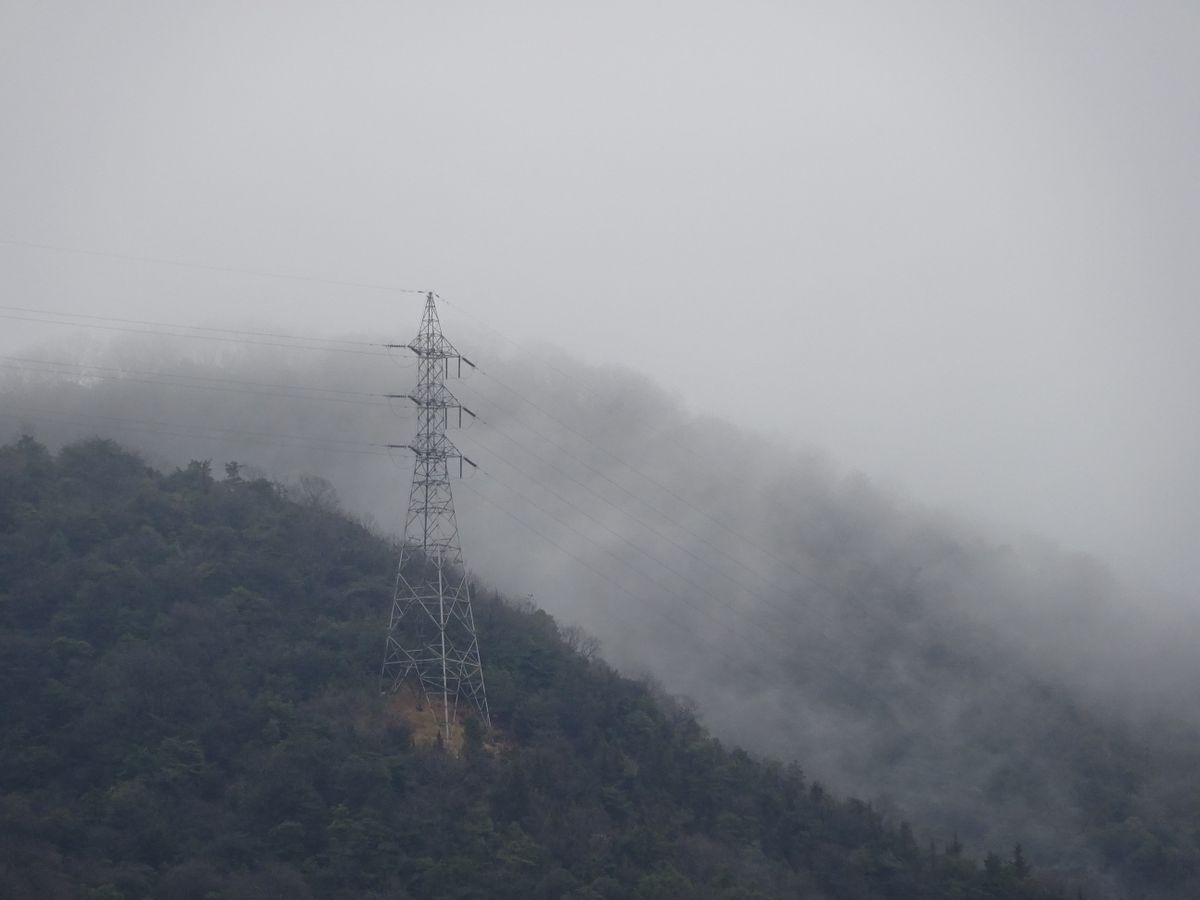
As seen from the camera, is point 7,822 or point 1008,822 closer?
point 7,822

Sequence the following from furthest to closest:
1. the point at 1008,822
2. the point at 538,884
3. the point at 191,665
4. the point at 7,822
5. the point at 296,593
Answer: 1. the point at 1008,822
2. the point at 296,593
3. the point at 191,665
4. the point at 538,884
5. the point at 7,822

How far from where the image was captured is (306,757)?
52.3 metres

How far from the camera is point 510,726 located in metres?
59.6

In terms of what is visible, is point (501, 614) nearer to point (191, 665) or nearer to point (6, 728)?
point (191, 665)

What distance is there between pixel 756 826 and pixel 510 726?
448 inches

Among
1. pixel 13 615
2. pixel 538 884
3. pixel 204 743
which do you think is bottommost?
pixel 538 884

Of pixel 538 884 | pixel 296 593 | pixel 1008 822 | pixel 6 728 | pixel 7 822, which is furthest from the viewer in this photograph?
pixel 1008 822

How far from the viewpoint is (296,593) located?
65.1 metres

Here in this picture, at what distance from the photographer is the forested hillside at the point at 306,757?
4794 cm

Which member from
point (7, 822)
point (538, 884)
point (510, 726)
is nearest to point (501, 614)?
point (510, 726)

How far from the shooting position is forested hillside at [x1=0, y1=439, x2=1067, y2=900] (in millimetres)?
47938

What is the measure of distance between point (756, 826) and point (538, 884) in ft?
42.4

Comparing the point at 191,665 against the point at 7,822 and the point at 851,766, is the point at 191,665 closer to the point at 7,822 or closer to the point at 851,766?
the point at 7,822

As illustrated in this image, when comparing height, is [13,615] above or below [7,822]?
above
